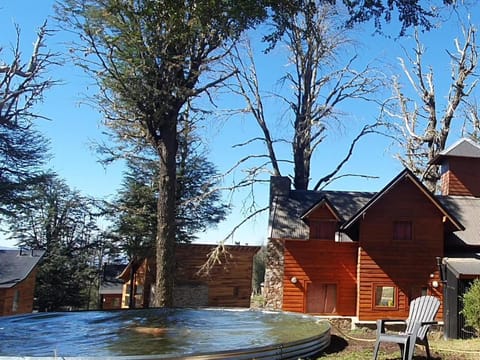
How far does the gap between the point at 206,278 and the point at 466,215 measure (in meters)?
10.3

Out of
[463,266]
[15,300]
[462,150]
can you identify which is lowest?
[15,300]

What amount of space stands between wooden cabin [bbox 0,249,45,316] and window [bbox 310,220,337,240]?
1061 centimetres

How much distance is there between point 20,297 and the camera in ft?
57.9

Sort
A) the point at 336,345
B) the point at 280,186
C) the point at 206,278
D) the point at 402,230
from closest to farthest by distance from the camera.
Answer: the point at 336,345 < the point at 402,230 < the point at 280,186 < the point at 206,278

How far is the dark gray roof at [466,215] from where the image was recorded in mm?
15219

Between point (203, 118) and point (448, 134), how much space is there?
12.3 meters

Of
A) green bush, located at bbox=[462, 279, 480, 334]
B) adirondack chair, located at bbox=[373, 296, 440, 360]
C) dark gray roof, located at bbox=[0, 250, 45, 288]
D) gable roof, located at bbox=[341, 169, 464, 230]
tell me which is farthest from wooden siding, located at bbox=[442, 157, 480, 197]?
dark gray roof, located at bbox=[0, 250, 45, 288]

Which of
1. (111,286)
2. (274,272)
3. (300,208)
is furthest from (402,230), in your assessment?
(111,286)

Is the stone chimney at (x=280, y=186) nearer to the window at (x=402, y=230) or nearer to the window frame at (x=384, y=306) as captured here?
the window at (x=402, y=230)

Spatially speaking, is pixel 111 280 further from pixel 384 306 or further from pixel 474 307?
pixel 474 307

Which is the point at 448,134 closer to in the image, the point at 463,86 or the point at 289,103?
the point at 463,86

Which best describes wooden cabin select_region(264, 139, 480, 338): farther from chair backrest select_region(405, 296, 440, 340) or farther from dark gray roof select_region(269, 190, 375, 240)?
chair backrest select_region(405, 296, 440, 340)

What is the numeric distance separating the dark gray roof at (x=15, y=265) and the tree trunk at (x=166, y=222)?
6424 millimetres

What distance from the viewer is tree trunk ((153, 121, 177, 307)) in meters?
13.1
